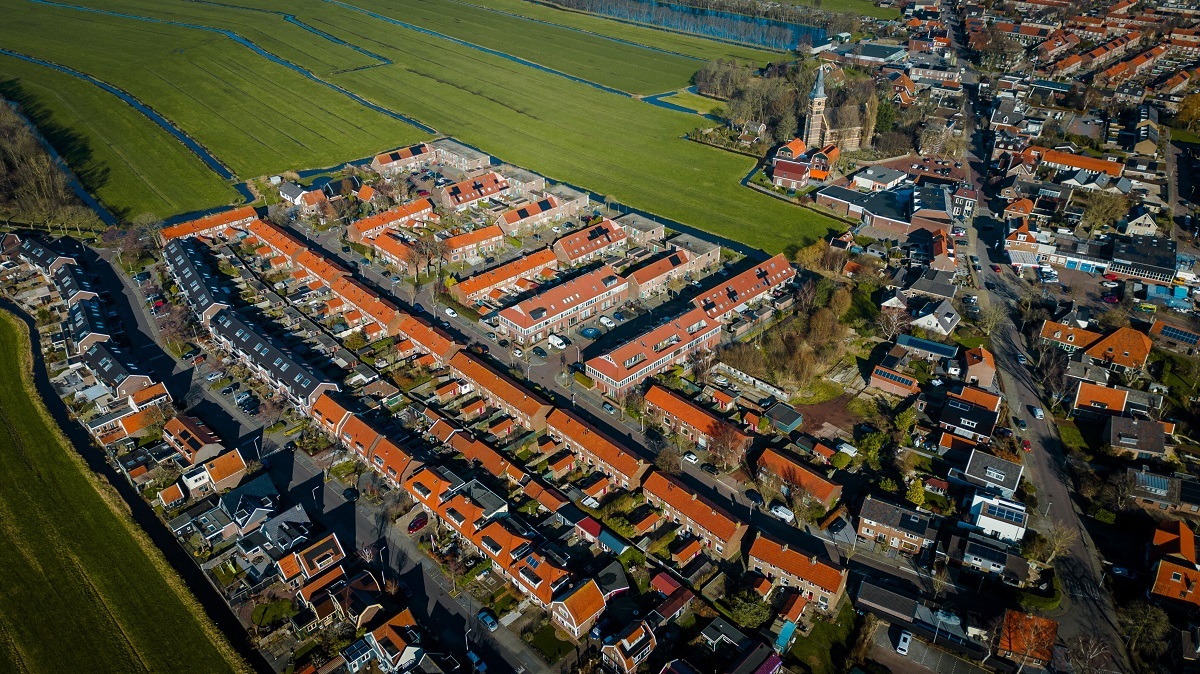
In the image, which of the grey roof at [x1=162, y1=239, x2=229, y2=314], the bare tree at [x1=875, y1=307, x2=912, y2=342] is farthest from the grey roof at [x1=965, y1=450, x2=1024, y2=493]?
the grey roof at [x1=162, y1=239, x2=229, y2=314]

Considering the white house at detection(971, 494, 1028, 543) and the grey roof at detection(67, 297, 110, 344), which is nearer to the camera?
the white house at detection(971, 494, 1028, 543)

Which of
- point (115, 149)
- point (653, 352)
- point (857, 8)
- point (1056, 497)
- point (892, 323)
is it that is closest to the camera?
point (1056, 497)

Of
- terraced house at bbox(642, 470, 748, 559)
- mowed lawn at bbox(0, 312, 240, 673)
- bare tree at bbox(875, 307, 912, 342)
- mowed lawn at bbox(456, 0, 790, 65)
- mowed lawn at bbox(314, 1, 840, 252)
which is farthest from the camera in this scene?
mowed lawn at bbox(456, 0, 790, 65)

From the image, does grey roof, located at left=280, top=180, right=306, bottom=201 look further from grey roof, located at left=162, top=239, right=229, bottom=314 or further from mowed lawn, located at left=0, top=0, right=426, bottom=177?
grey roof, located at left=162, top=239, right=229, bottom=314

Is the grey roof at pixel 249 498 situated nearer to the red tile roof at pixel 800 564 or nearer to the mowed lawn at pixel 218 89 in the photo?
the red tile roof at pixel 800 564

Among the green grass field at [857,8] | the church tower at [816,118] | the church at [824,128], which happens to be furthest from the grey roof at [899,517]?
the green grass field at [857,8]

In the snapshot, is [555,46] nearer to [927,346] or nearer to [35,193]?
[35,193]

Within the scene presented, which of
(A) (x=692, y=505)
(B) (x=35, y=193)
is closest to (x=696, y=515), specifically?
(A) (x=692, y=505)
